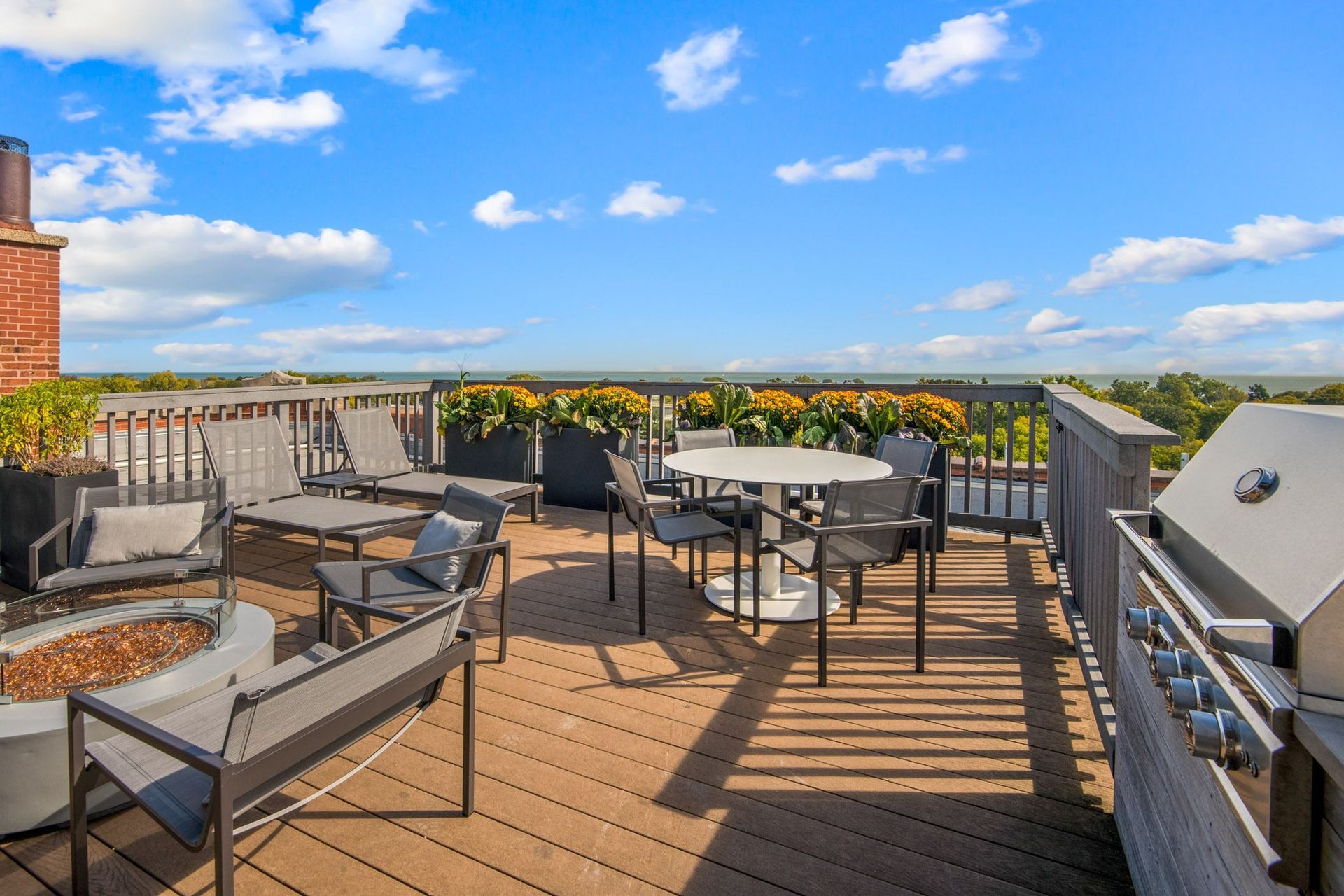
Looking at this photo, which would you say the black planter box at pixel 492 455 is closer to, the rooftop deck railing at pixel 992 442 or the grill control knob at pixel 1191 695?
the rooftop deck railing at pixel 992 442

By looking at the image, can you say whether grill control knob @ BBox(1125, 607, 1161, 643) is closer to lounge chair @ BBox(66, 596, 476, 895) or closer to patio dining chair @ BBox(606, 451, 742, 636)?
lounge chair @ BBox(66, 596, 476, 895)

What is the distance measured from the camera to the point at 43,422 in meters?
4.00

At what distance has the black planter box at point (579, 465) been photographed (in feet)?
20.4

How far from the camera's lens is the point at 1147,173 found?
1562 centimetres

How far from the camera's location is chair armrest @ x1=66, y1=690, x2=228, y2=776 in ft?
4.29

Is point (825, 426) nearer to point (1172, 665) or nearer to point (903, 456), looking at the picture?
point (903, 456)

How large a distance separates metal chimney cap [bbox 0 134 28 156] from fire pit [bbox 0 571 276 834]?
5.01 meters

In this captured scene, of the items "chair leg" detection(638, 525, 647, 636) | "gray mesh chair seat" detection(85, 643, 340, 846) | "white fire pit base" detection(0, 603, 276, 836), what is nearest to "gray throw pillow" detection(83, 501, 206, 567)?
"white fire pit base" detection(0, 603, 276, 836)

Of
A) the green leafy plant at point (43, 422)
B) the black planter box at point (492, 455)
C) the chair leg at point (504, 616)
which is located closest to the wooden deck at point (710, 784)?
the chair leg at point (504, 616)

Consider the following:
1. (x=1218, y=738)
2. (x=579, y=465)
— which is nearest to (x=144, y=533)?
(x=579, y=465)

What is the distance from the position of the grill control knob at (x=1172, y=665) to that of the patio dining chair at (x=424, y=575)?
7.19 feet

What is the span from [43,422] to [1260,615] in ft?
17.8

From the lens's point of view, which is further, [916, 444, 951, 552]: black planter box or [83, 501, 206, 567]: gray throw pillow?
[916, 444, 951, 552]: black planter box

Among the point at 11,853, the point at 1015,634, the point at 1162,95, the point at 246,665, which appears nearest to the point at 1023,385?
the point at 1015,634
